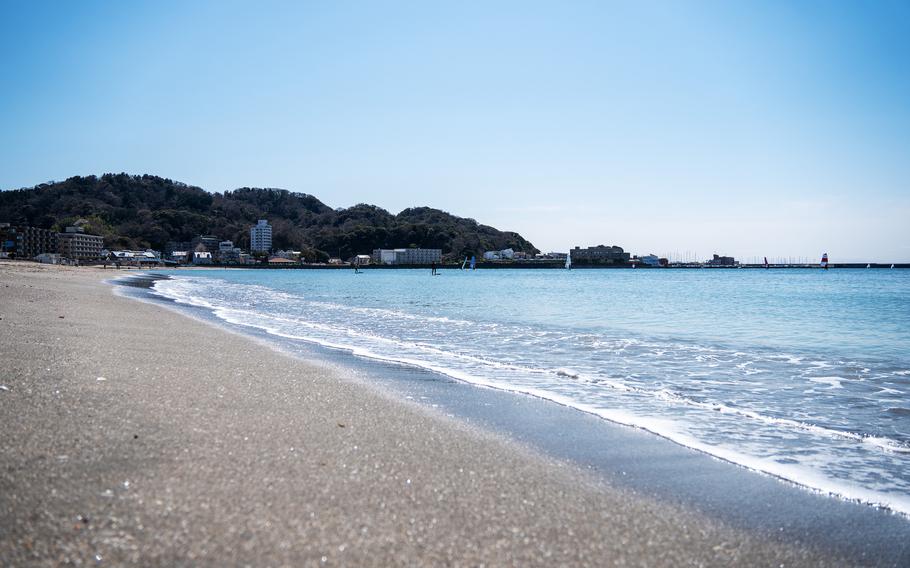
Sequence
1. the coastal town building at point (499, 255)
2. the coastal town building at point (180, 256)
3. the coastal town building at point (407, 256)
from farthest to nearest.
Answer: the coastal town building at point (499, 255) < the coastal town building at point (407, 256) < the coastal town building at point (180, 256)

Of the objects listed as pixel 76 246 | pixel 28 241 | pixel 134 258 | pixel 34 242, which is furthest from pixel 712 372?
pixel 134 258

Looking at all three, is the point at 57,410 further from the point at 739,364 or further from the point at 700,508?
the point at 739,364

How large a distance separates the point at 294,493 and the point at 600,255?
19550 centimetres

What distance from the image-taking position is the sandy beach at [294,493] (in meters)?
2.45

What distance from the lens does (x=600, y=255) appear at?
19125 centimetres

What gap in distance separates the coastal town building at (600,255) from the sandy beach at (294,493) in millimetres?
188452

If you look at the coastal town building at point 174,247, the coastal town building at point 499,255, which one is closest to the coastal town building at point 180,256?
the coastal town building at point 174,247

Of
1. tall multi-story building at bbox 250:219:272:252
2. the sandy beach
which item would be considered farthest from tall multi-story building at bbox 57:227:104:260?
the sandy beach

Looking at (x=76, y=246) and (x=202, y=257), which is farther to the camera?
(x=202, y=257)

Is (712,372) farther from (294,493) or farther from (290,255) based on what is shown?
(290,255)

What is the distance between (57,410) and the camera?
4219 millimetres

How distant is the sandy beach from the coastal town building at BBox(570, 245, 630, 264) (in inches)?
Answer: 7419

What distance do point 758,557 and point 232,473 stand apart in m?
2.90

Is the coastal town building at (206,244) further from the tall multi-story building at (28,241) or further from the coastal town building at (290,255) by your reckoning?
the tall multi-story building at (28,241)
